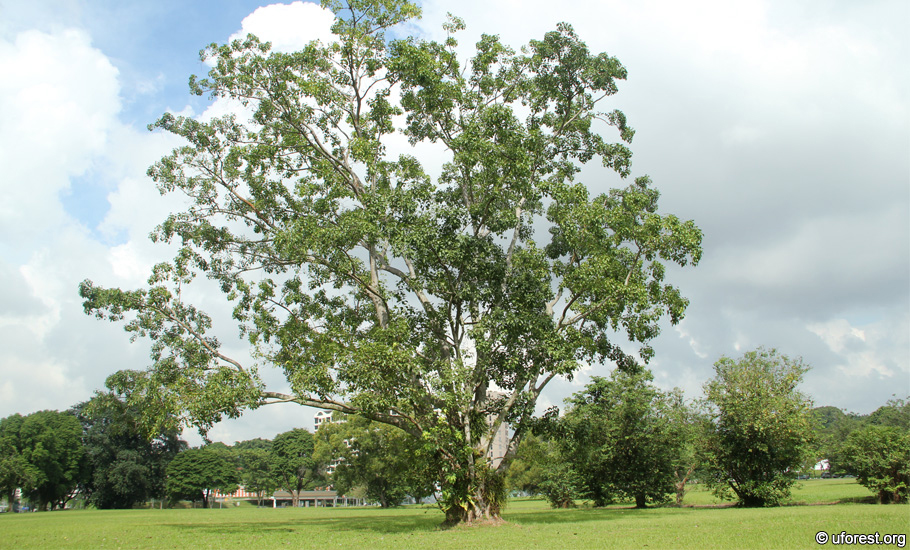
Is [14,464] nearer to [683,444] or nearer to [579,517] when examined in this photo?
[579,517]

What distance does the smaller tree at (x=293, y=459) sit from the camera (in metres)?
73.8

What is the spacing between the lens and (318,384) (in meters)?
17.0

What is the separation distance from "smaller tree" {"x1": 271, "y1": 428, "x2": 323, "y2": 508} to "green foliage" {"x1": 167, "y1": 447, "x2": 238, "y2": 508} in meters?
6.57

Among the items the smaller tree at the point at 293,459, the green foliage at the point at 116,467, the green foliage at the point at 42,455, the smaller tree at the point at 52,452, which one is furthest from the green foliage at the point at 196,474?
the green foliage at the point at 42,455

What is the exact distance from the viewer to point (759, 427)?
82.2ft

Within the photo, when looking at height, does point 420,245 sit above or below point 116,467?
above

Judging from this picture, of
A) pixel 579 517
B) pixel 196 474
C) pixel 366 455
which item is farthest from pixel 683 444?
pixel 196 474

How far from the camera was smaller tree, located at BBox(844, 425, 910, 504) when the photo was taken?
2386cm

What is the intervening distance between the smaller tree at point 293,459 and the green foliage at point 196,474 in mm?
6573

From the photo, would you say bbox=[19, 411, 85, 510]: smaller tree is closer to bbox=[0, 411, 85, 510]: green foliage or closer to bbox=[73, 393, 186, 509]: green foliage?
bbox=[0, 411, 85, 510]: green foliage

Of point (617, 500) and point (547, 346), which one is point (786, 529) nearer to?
point (547, 346)

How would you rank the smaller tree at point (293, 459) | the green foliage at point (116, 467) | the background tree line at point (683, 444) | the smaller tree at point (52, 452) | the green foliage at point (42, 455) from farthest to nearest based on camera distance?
the smaller tree at point (293, 459) → the green foliage at point (116, 467) → the smaller tree at point (52, 452) → the green foliage at point (42, 455) → the background tree line at point (683, 444)

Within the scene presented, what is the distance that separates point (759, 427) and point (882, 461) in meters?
4.96

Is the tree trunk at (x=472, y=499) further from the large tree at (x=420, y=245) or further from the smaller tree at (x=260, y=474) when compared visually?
the smaller tree at (x=260, y=474)
